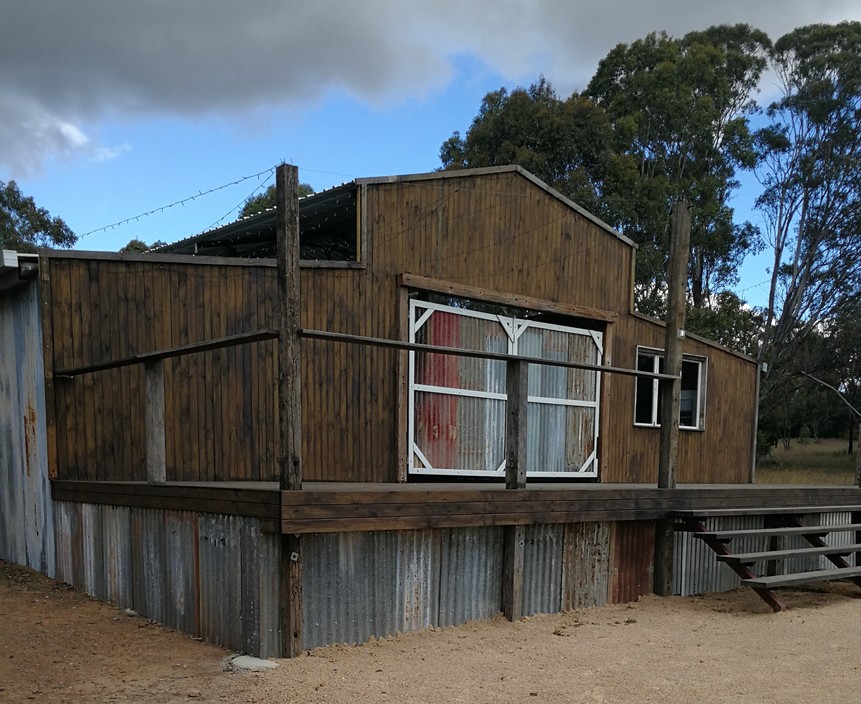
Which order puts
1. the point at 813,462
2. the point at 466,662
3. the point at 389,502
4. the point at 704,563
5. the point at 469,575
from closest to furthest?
the point at 466,662 → the point at 389,502 → the point at 469,575 → the point at 704,563 → the point at 813,462

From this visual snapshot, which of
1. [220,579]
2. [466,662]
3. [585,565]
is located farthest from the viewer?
[585,565]

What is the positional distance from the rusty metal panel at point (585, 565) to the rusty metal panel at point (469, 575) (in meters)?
0.76

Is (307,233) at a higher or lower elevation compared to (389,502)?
higher

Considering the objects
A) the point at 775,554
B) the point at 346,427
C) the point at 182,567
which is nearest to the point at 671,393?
the point at 775,554

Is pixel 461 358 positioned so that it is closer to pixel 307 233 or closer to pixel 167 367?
pixel 307 233

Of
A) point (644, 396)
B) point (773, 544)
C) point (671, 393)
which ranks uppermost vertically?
point (671, 393)

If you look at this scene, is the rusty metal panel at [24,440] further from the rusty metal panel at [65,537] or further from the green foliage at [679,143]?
the green foliage at [679,143]

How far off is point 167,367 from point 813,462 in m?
34.2

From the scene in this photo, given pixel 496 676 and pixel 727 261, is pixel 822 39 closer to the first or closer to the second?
pixel 727 261

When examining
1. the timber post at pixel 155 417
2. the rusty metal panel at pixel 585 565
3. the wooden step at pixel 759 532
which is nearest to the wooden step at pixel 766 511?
the wooden step at pixel 759 532

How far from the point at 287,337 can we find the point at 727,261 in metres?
24.0

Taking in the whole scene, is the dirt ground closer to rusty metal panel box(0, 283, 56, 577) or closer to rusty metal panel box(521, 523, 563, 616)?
rusty metal panel box(521, 523, 563, 616)

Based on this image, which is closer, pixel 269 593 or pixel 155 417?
pixel 269 593

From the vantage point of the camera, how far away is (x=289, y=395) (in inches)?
171
